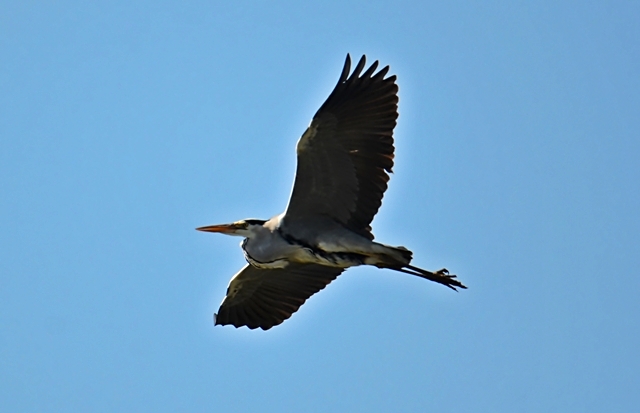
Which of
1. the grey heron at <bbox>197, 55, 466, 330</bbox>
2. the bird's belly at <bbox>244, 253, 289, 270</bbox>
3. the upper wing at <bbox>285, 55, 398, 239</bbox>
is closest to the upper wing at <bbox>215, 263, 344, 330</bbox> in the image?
the grey heron at <bbox>197, 55, 466, 330</bbox>

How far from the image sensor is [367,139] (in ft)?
27.4

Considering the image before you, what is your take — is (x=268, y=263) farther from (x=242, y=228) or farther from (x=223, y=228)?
(x=223, y=228)

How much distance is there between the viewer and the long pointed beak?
9406 mm

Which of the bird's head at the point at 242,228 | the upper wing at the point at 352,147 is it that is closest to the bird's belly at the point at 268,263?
the bird's head at the point at 242,228

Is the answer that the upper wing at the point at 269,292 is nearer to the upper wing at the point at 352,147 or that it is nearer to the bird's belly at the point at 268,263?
the bird's belly at the point at 268,263

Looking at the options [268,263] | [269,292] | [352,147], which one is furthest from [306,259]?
[352,147]

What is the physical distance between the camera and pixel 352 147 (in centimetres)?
841

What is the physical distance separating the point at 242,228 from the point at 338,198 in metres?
1.05

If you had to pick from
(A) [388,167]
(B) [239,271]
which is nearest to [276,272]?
(B) [239,271]

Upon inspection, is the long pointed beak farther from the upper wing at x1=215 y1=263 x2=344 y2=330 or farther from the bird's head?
the upper wing at x1=215 y1=263 x2=344 y2=330

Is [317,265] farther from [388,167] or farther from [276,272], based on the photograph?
[388,167]

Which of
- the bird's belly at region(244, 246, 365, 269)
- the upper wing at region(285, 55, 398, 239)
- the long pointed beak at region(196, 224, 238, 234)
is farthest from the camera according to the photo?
the long pointed beak at region(196, 224, 238, 234)

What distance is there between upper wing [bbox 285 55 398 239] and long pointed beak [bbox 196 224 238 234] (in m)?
0.90

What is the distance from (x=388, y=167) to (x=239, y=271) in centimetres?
211
